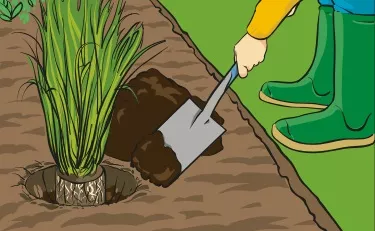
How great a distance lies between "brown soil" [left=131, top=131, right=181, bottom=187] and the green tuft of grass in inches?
10.1

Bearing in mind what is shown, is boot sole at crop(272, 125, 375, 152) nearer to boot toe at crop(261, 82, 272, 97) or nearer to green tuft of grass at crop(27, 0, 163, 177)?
boot toe at crop(261, 82, 272, 97)

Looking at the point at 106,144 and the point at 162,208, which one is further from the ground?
the point at 106,144

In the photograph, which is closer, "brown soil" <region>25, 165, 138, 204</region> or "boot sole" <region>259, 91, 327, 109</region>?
"brown soil" <region>25, 165, 138, 204</region>

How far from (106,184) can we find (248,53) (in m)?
0.86

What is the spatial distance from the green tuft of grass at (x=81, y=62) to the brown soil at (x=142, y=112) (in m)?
0.43

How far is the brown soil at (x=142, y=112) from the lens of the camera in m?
4.27

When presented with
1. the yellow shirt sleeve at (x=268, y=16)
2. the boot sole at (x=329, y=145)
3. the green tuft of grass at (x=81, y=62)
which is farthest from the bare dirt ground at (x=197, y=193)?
the yellow shirt sleeve at (x=268, y=16)

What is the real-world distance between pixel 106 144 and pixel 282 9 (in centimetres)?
107

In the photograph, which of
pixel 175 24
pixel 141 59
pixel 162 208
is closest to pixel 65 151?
pixel 162 208

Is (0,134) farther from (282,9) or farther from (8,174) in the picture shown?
(282,9)

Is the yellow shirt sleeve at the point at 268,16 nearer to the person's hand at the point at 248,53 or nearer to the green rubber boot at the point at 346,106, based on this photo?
the person's hand at the point at 248,53

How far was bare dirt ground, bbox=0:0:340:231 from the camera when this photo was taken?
148 inches

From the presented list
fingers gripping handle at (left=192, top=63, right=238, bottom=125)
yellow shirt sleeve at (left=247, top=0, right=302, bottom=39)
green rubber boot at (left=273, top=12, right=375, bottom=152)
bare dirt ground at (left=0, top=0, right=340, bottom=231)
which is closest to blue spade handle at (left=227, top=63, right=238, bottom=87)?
fingers gripping handle at (left=192, top=63, right=238, bottom=125)

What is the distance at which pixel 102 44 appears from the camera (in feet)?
A: 12.2
